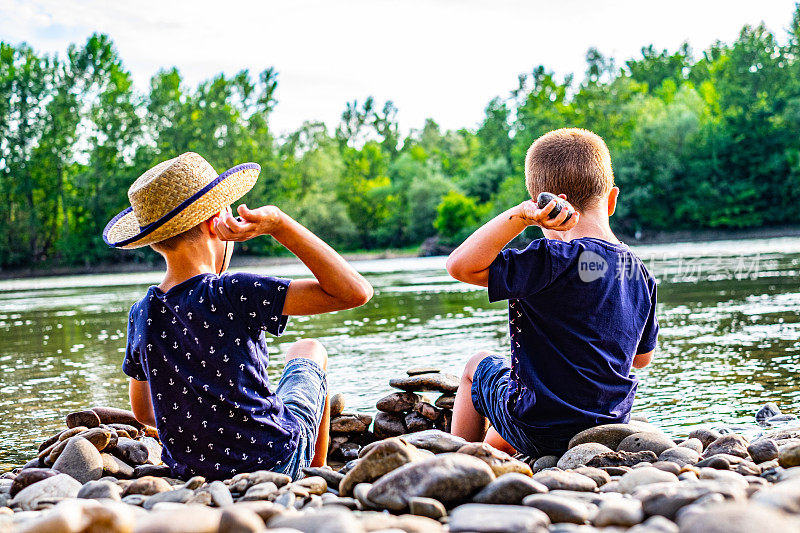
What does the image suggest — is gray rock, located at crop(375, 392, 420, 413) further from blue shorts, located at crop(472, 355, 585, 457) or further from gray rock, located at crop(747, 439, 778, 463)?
gray rock, located at crop(747, 439, 778, 463)

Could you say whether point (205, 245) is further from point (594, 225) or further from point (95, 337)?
point (95, 337)

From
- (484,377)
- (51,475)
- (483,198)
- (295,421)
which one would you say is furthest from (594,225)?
(483,198)

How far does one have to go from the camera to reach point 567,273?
2.92 m

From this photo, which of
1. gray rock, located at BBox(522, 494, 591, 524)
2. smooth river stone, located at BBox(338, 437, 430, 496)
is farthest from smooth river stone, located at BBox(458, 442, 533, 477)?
gray rock, located at BBox(522, 494, 591, 524)

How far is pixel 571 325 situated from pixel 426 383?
1554mm

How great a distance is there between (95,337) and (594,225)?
8.95 m

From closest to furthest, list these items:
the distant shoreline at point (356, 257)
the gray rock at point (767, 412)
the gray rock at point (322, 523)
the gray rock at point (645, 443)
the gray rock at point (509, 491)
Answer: the gray rock at point (322, 523) < the gray rock at point (509, 491) < the gray rock at point (645, 443) < the gray rock at point (767, 412) < the distant shoreline at point (356, 257)

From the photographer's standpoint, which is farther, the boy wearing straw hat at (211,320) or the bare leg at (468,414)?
the bare leg at (468,414)

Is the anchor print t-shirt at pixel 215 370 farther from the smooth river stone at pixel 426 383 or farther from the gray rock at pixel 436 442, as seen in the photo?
the smooth river stone at pixel 426 383

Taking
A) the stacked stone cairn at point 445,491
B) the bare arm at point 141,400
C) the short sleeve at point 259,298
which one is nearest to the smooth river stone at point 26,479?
the stacked stone cairn at point 445,491

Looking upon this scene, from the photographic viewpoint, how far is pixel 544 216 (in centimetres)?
271

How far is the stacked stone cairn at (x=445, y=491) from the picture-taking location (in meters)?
1.75

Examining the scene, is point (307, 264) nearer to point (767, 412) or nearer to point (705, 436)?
point (705, 436)

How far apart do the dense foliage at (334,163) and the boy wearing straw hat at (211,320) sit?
51.1m
